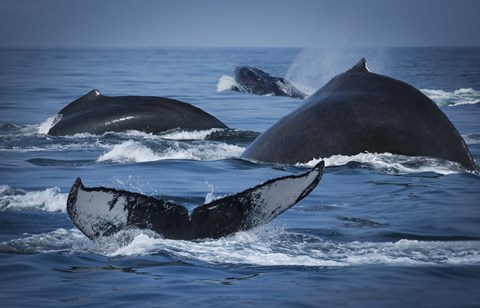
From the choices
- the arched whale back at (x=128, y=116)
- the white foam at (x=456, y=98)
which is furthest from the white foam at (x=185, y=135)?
the white foam at (x=456, y=98)

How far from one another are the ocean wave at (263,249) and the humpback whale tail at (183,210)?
121 millimetres

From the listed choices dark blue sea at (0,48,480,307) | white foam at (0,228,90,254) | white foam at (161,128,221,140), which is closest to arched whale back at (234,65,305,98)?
white foam at (161,128,221,140)

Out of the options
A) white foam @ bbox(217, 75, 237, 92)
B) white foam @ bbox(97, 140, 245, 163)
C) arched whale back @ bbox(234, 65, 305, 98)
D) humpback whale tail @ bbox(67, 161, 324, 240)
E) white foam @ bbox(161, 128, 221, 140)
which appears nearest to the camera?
humpback whale tail @ bbox(67, 161, 324, 240)

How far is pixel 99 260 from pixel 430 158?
4.57 metres

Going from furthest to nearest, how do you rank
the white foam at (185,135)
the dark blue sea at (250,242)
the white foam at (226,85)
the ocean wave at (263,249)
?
the white foam at (226,85) < the white foam at (185,135) < the ocean wave at (263,249) < the dark blue sea at (250,242)

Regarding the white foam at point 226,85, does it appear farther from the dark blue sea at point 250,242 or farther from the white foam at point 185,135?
the dark blue sea at point 250,242

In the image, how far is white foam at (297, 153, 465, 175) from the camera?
11117 mm

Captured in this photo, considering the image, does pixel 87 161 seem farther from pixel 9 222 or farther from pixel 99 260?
pixel 99 260

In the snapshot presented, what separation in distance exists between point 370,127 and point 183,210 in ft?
13.4

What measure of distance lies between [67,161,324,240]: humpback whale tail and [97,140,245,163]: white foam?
22.2 feet

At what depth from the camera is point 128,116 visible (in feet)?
57.1

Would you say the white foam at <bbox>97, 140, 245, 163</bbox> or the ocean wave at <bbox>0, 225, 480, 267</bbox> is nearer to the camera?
the ocean wave at <bbox>0, 225, 480, 267</bbox>

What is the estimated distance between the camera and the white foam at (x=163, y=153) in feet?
48.5

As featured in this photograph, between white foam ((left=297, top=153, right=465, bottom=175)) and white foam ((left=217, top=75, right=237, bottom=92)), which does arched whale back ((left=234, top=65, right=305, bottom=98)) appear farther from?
white foam ((left=297, top=153, right=465, bottom=175))
